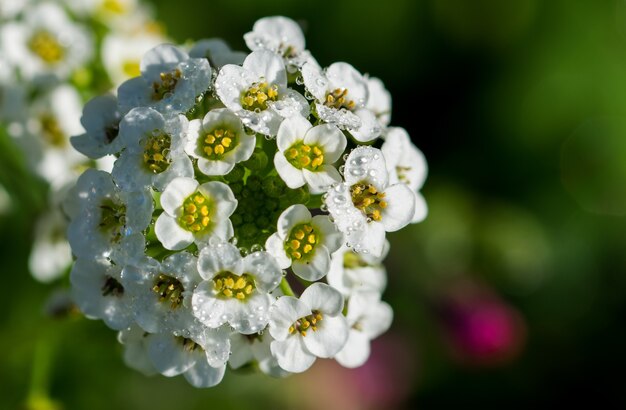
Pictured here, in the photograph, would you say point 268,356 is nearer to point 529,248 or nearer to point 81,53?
point 81,53

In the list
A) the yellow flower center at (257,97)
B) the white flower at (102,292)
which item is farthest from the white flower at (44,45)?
the yellow flower center at (257,97)

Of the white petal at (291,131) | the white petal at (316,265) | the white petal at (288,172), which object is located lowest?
the white petal at (316,265)

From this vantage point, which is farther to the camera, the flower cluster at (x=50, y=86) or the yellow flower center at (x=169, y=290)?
the flower cluster at (x=50, y=86)

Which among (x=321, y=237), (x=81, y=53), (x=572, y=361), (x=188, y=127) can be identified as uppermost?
(x=188, y=127)

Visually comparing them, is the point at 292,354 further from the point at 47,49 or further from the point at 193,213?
the point at 47,49

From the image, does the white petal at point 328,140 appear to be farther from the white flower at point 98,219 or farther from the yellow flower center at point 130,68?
the yellow flower center at point 130,68

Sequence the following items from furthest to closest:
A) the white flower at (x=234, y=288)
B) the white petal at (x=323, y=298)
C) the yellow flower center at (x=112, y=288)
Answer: the yellow flower center at (x=112, y=288)
the white petal at (x=323, y=298)
the white flower at (x=234, y=288)

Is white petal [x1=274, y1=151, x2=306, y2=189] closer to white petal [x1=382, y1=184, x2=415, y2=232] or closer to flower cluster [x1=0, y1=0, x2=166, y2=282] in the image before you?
white petal [x1=382, y1=184, x2=415, y2=232]

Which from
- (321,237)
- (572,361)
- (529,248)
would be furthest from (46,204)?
(572,361)
